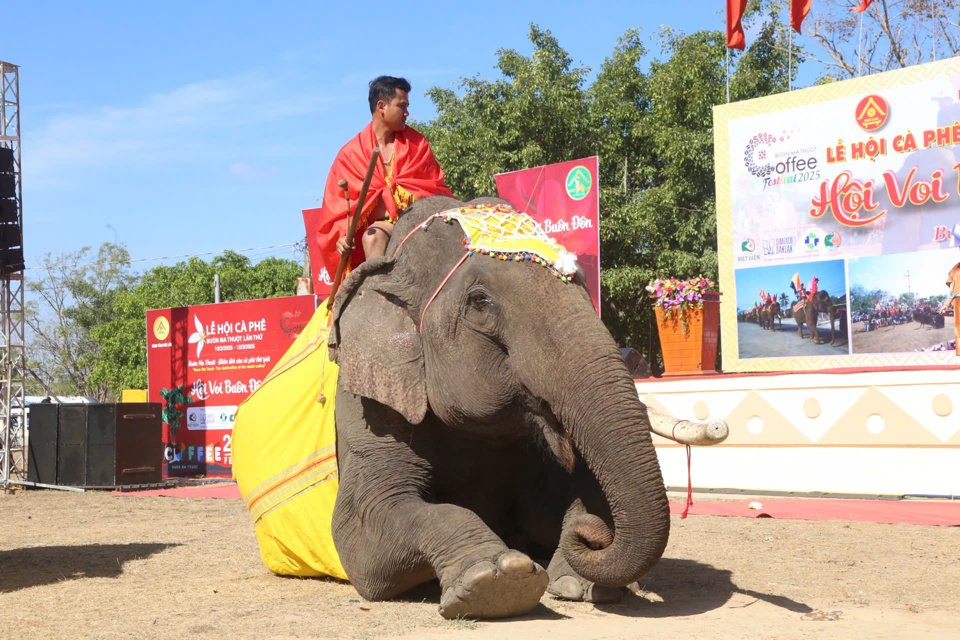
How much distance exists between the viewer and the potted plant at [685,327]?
14781 millimetres

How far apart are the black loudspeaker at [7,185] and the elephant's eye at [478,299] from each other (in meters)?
13.1

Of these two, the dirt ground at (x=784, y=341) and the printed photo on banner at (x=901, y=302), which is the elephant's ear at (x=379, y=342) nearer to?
the printed photo on banner at (x=901, y=302)

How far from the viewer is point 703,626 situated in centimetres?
431

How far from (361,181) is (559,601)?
2.65 metres

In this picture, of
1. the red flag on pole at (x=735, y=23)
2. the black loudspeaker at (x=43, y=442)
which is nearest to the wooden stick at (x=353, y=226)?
the black loudspeaker at (x=43, y=442)

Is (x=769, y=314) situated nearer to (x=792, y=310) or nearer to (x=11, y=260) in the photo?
(x=792, y=310)

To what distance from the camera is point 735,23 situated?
63.8ft

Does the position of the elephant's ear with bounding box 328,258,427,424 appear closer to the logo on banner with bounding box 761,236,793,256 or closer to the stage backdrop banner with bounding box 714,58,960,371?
the stage backdrop banner with bounding box 714,58,960,371

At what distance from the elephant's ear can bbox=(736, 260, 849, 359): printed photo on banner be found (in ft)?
46.2

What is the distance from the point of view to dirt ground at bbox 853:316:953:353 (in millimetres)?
16516

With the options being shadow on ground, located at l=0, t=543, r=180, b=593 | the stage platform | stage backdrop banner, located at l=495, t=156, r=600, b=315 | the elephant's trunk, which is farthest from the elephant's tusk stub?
stage backdrop banner, located at l=495, t=156, r=600, b=315

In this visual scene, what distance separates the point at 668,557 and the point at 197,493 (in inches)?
397

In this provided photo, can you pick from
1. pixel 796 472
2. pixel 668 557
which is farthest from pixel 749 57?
pixel 668 557

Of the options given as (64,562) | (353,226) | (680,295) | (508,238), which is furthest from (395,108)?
(680,295)
